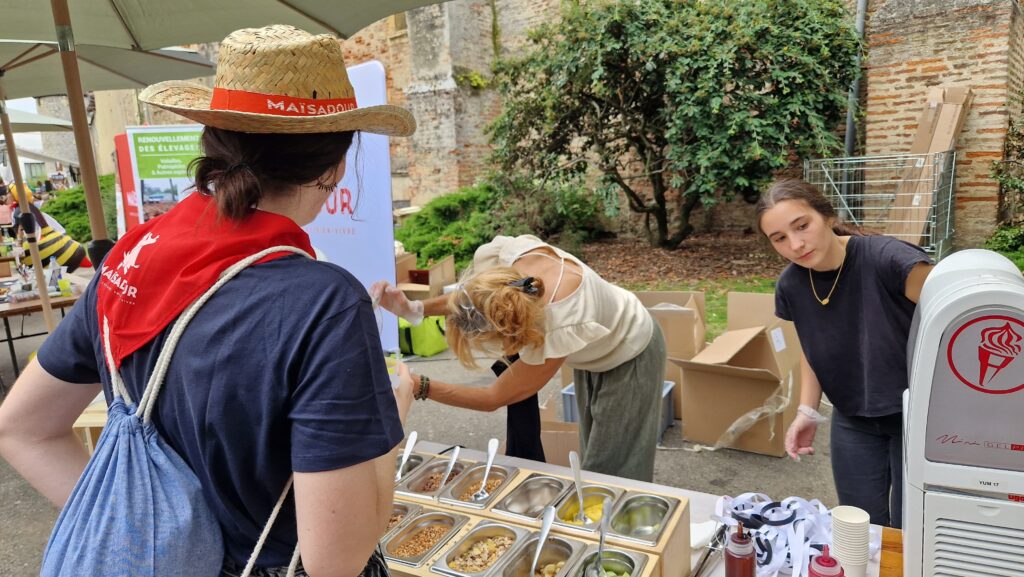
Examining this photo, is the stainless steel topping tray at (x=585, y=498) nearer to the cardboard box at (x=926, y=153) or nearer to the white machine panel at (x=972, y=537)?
the white machine panel at (x=972, y=537)

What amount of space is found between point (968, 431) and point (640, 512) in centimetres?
93

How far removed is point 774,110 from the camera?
22.7 ft

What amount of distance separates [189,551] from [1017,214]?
8876 millimetres

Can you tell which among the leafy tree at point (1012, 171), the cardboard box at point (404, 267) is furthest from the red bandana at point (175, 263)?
the leafy tree at point (1012, 171)

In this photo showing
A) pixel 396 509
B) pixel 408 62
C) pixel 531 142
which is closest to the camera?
pixel 396 509

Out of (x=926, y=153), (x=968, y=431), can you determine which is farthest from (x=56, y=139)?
(x=968, y=431)

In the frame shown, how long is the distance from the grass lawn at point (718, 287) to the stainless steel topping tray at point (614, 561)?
4.78 metres

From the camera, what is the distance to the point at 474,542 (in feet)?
5.59

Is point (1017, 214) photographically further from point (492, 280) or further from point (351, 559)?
point (351, 559)

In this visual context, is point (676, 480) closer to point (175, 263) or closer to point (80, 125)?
point (175, 263)

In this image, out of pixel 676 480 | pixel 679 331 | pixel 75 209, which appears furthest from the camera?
pixel 75 209

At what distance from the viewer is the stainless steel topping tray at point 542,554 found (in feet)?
5.05

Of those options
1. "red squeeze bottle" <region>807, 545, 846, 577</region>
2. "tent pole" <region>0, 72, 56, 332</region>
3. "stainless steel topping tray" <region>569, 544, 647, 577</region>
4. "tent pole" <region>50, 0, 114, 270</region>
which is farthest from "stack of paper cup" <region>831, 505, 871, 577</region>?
"tent pole" <region>0, 72, 56, 332</region>

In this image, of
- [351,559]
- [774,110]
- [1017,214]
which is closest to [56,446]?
[351,559]
